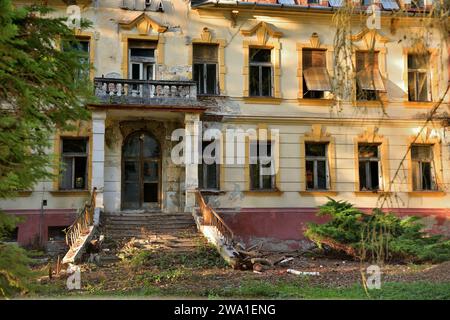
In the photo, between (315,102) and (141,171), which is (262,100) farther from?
(141,171)

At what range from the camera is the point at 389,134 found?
1888 cm

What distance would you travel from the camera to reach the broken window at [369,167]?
18812 mm

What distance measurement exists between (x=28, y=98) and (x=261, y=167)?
1298 cm

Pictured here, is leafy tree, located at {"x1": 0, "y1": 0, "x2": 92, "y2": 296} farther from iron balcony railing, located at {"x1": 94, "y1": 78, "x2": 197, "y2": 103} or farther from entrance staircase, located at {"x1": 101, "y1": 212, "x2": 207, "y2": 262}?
iron balcony railing, located at {"x1": 94, "y1": 78, "x2": 197, "y2": 103}

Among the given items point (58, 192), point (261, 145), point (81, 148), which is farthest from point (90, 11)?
point (261, 145)

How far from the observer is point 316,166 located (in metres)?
18.6

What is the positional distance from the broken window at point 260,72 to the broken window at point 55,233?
8368mm

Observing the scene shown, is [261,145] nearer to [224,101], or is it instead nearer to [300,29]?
[224,101]

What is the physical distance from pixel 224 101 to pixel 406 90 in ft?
23.5

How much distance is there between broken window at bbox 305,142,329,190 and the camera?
18.5 m

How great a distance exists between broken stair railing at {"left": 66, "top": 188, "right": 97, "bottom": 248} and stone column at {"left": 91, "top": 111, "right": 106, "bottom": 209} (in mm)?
369

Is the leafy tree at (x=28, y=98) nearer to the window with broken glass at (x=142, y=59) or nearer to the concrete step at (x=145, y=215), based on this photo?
the concrete step at (x=145, y=215)

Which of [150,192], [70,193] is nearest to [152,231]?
[150,192]
